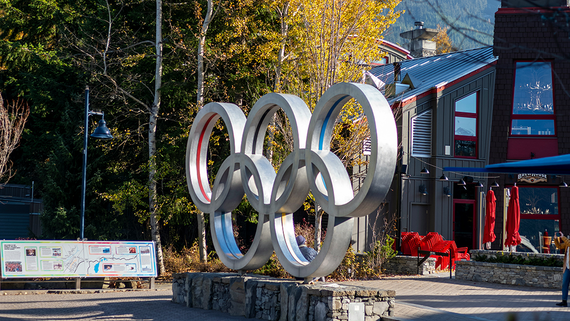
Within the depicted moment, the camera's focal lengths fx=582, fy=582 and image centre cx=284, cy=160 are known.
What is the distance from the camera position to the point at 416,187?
72.3 feet

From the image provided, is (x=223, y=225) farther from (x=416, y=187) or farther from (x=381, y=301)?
(x=416, y=187)

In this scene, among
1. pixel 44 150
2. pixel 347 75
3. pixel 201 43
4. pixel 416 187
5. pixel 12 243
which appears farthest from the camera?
pixel 44 150

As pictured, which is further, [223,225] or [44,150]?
[44,150]

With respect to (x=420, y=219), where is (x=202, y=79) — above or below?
above

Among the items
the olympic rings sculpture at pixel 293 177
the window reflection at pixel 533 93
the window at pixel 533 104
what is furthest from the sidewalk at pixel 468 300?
the window reflection at pixel 533 93

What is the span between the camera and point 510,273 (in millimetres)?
15805

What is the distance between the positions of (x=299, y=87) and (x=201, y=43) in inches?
159

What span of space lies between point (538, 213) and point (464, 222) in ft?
9.30

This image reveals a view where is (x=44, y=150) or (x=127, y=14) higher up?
(x=127, y=14)

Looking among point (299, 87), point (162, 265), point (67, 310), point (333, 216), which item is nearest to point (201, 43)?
point (299, 87)

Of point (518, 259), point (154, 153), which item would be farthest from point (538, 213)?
point (154, 153)

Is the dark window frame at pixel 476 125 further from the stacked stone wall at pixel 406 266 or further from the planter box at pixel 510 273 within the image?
the planter box at pixel 510 273

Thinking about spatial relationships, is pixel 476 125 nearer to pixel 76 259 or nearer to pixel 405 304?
pixel 405 304

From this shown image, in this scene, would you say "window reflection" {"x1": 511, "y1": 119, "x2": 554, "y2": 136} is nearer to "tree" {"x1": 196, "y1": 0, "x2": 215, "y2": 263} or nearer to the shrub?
the shrub
